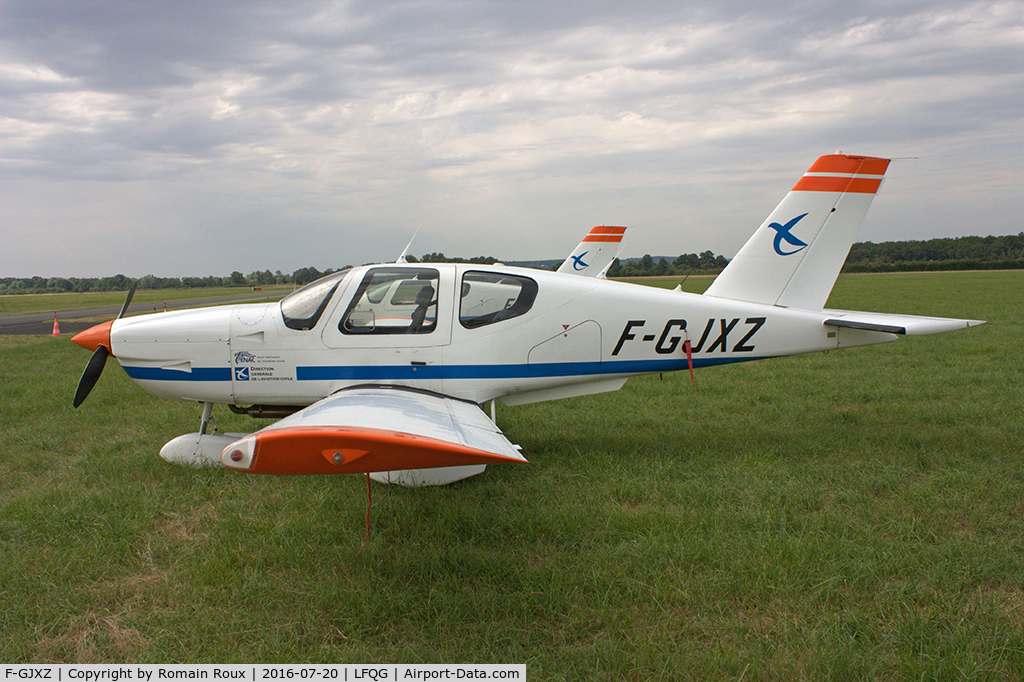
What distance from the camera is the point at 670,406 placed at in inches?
303

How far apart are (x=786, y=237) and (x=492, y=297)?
321 cm

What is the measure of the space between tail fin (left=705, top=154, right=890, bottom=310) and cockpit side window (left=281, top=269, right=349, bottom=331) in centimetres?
385

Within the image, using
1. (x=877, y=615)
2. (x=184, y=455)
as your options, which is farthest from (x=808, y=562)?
(x=184, y=455)

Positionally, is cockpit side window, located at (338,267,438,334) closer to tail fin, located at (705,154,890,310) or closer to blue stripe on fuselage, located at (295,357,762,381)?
blue stripe on fuselage, located at (295,357,762,381)

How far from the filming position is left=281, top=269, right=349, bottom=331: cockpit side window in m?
4.97

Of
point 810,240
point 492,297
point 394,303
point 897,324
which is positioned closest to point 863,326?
point 897,324

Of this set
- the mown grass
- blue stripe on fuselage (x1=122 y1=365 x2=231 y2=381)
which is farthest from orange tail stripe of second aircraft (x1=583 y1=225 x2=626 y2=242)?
the mown grass

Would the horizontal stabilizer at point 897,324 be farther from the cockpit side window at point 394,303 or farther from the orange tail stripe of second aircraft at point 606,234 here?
the orange tail stripe of second aircraft at point 606,234

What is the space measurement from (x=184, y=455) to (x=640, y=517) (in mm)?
4316

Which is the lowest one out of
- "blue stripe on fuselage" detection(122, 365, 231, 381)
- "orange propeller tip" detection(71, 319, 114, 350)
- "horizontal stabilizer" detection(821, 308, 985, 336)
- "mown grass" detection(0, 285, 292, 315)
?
"blue stripe on fuselage" detection(122, 365, 231, 381)

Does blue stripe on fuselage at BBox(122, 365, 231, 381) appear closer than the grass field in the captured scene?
No

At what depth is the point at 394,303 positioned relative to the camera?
16.5ft

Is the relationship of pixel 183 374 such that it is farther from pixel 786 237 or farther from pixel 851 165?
pixel 851 165

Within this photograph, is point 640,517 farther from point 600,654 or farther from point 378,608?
point 378,608
